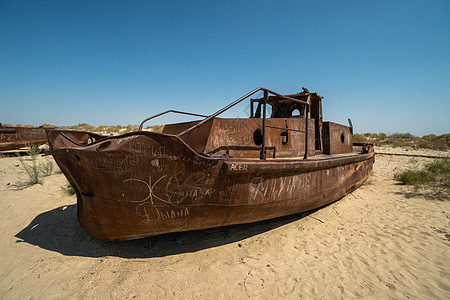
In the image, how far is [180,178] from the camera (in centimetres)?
239

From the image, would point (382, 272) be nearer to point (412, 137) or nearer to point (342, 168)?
point (342, 168)

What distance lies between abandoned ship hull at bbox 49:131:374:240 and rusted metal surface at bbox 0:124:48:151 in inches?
427

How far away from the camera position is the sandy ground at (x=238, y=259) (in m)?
2.25

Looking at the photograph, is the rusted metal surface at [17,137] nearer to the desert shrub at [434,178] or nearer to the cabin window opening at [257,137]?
the cabin window opening at [257,137]

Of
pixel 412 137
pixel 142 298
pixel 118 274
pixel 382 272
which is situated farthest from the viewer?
pixel 412 137

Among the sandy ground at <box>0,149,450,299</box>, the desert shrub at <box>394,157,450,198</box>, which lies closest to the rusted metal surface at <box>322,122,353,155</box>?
the sandy ground at <box>0,149,450,299</box>

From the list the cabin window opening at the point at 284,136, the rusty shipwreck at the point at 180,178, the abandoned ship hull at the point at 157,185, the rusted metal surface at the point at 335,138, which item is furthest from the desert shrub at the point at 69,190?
the rusted metal surface at the point at 335,138

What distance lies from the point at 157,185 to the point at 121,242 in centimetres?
150

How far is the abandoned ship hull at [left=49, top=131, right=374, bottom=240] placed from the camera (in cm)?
225

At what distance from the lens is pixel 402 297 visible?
7.26 feet

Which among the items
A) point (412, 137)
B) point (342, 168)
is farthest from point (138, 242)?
point (412, 137)

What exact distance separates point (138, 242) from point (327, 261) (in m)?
2.79

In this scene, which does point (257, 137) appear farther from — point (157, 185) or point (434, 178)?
point (434, 178)

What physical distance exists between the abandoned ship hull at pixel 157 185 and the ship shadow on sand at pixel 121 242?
1.36ft
